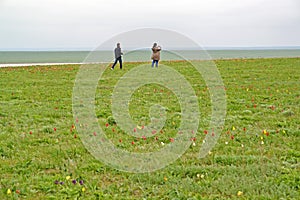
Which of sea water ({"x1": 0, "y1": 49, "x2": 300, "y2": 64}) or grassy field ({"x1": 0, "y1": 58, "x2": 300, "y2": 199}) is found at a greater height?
sea water ({"x1": 0, "y1": 49, "x2": 300, "y2": 64})

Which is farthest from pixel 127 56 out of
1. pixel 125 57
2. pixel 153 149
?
pixel 153 149

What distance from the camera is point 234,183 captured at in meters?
4.21

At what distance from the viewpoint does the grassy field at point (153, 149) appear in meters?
4.06

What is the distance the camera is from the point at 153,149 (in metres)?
5.48

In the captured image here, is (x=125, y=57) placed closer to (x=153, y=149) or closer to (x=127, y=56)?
(x=127, y=56)

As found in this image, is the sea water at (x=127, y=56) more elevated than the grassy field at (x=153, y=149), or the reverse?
the sea water at (x=127, y=56)

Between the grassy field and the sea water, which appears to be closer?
the grassy field

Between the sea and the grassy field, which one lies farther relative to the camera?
the sea

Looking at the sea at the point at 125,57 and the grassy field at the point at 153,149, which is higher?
the sea at the point at 125,57

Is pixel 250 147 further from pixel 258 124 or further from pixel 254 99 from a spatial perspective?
pixel 254 99

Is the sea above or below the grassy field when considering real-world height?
above

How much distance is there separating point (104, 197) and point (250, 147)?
267cm

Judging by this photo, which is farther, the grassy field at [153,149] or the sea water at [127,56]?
the sea water at [127,56]

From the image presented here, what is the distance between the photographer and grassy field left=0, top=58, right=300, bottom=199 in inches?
160
